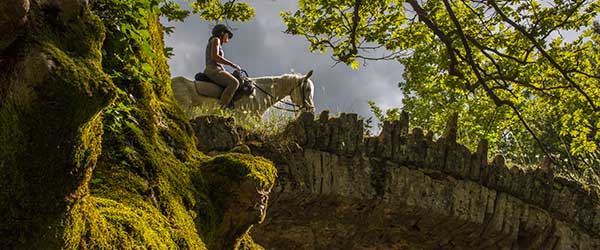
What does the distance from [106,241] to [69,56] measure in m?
0.53

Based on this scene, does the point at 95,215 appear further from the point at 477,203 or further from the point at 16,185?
the point at 477,203

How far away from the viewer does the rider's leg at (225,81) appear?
34.1 feet

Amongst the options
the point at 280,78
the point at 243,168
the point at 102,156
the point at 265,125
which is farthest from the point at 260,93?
the point at 102,156

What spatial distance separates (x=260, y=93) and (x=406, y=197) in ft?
17.1

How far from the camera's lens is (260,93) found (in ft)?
37.1

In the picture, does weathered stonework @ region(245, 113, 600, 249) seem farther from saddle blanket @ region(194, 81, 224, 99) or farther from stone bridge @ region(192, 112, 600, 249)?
saddle blanket @ region(194, 81, 224, 99)

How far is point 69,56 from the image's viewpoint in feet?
5.49

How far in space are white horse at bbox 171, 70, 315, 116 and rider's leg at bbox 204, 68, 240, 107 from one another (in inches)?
4.7

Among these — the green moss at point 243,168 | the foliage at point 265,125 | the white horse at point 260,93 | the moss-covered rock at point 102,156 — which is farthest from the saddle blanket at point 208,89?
the green moss at point 243,168

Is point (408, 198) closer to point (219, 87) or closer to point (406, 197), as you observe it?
point (406, 197)

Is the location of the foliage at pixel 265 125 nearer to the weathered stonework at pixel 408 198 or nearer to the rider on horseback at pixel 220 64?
the weathered stonework at pixel 408 198

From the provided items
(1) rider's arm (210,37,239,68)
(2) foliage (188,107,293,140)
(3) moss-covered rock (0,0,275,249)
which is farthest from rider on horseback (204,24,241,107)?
(3) moss-covered rock (0,0,275,249)

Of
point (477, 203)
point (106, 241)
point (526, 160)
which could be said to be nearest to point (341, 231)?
point (477, 203)

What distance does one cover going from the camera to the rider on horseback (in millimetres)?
10382
